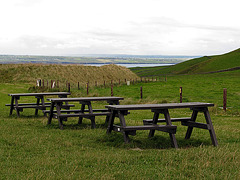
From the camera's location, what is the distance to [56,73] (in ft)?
174

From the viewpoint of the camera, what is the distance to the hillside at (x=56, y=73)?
5159cm

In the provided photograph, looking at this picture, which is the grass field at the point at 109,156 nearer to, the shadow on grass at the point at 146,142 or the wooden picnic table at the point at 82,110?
the shadow on grass at the point at 146,142

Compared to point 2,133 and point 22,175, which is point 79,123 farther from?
point 22,175

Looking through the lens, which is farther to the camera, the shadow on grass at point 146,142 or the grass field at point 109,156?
the shadow on grass at point 146,142

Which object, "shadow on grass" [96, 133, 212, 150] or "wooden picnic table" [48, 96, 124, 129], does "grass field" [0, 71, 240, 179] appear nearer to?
"shadow on grass" [96, 133, 212, 150]

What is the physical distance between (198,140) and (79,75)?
4630cm

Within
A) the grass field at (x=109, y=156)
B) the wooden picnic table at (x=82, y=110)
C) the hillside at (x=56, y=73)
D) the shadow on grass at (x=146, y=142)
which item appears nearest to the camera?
the grass field at (x=109, y=156)

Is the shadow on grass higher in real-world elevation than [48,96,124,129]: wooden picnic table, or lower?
lower

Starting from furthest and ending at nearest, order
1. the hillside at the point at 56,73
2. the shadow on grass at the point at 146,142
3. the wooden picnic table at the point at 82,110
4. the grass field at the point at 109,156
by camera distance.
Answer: the hillside at the point at 56,73, the wooden picnic table at the point at 82,110, the shadow on grass at the point at 146,142, the grass field at the point at 109,156

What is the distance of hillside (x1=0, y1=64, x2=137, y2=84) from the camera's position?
5159 centimetres

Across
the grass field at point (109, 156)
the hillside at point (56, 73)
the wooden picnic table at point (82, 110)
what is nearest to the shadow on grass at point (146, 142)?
the grass field at point (109, 156)

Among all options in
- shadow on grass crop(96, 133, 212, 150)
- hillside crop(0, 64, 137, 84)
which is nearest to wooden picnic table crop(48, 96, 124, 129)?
shadow on grass crop(96, 133, 212, 150)

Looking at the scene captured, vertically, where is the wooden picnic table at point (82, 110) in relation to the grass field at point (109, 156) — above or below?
above

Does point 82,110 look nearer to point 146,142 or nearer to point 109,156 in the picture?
point 146,142
